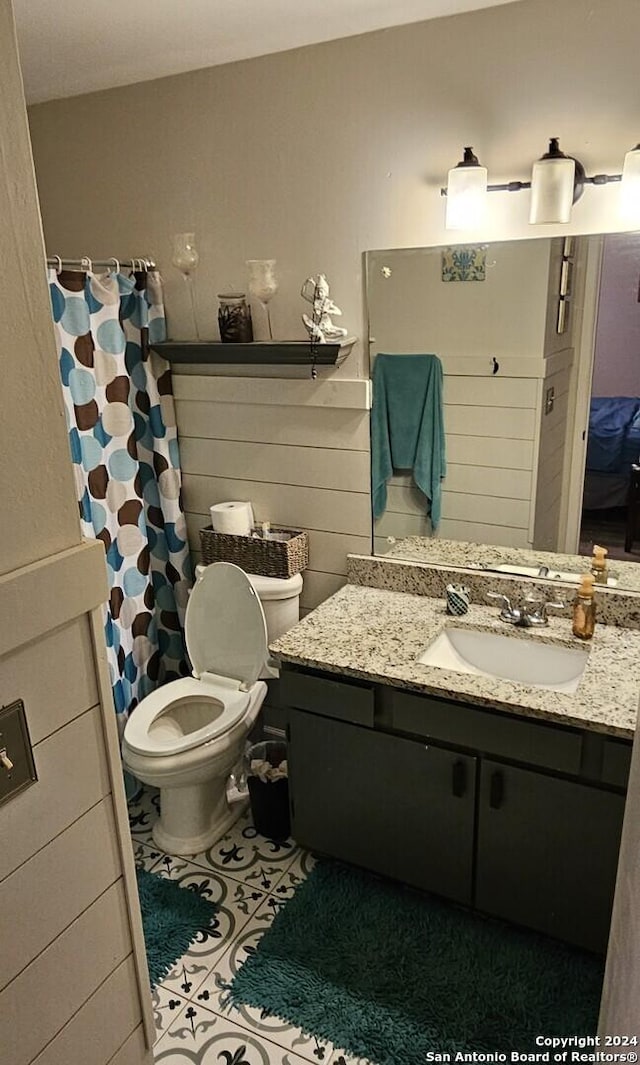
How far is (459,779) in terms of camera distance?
6.59ft

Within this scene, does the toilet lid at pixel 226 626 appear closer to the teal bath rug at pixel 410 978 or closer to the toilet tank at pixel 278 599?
the toilet tank at pixel 278 599

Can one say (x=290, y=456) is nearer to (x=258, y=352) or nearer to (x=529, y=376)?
(x=258, y=352)

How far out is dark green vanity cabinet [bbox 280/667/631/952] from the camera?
1.86m

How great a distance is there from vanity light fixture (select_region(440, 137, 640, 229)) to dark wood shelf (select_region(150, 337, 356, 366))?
516mm

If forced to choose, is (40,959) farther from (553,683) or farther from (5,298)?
(553,683)

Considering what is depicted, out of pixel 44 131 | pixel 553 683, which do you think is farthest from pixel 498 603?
pixel 44 131

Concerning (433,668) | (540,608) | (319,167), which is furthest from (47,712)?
(319,167)

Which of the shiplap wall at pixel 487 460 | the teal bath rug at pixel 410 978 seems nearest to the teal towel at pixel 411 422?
the shiplap wall at pixel 487 460

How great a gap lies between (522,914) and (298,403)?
1.72 metres

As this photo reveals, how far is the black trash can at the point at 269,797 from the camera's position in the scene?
8.11ft

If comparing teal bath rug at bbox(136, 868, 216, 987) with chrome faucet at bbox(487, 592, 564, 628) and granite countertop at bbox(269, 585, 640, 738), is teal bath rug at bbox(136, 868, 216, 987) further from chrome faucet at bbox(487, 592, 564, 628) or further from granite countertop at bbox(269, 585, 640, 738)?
chrome faucet at bbox(487, 592, 564, 628)

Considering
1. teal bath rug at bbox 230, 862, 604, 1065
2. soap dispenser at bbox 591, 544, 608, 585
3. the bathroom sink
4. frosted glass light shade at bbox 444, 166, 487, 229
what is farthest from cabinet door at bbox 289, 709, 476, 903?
frosted glass light shade at bbox 444, 166, 487, 229

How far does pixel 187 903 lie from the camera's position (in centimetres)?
229

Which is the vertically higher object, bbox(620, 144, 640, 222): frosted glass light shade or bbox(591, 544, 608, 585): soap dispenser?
bbox(620, 144, 640, 222): frosted glass light shade
